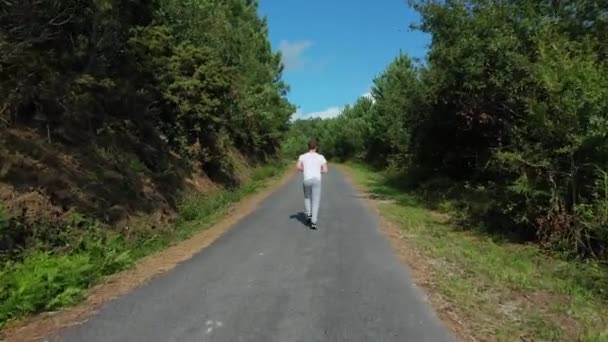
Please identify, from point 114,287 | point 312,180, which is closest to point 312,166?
point 312,180

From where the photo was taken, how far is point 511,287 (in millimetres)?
7797

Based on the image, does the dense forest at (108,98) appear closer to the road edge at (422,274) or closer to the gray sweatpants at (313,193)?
the gray sweatpants at (313,193)

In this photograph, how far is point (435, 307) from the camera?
680 cm

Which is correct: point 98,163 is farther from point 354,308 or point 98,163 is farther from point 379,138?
point 379,138

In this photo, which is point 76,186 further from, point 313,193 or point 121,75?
point 121,75

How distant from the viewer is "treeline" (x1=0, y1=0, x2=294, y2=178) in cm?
1207

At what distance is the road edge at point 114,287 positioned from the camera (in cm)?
622

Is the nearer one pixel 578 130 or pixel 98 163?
pixel 578 130

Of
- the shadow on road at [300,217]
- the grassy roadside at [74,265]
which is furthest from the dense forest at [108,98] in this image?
the shadow on road at [300,217]

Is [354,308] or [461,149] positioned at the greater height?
[461,149]

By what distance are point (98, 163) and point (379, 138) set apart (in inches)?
1560

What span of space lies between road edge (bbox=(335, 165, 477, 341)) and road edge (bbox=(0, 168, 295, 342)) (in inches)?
149

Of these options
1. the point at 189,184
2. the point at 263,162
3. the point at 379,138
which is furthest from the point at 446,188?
the point at 379,138

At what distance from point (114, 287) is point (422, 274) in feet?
14.7
